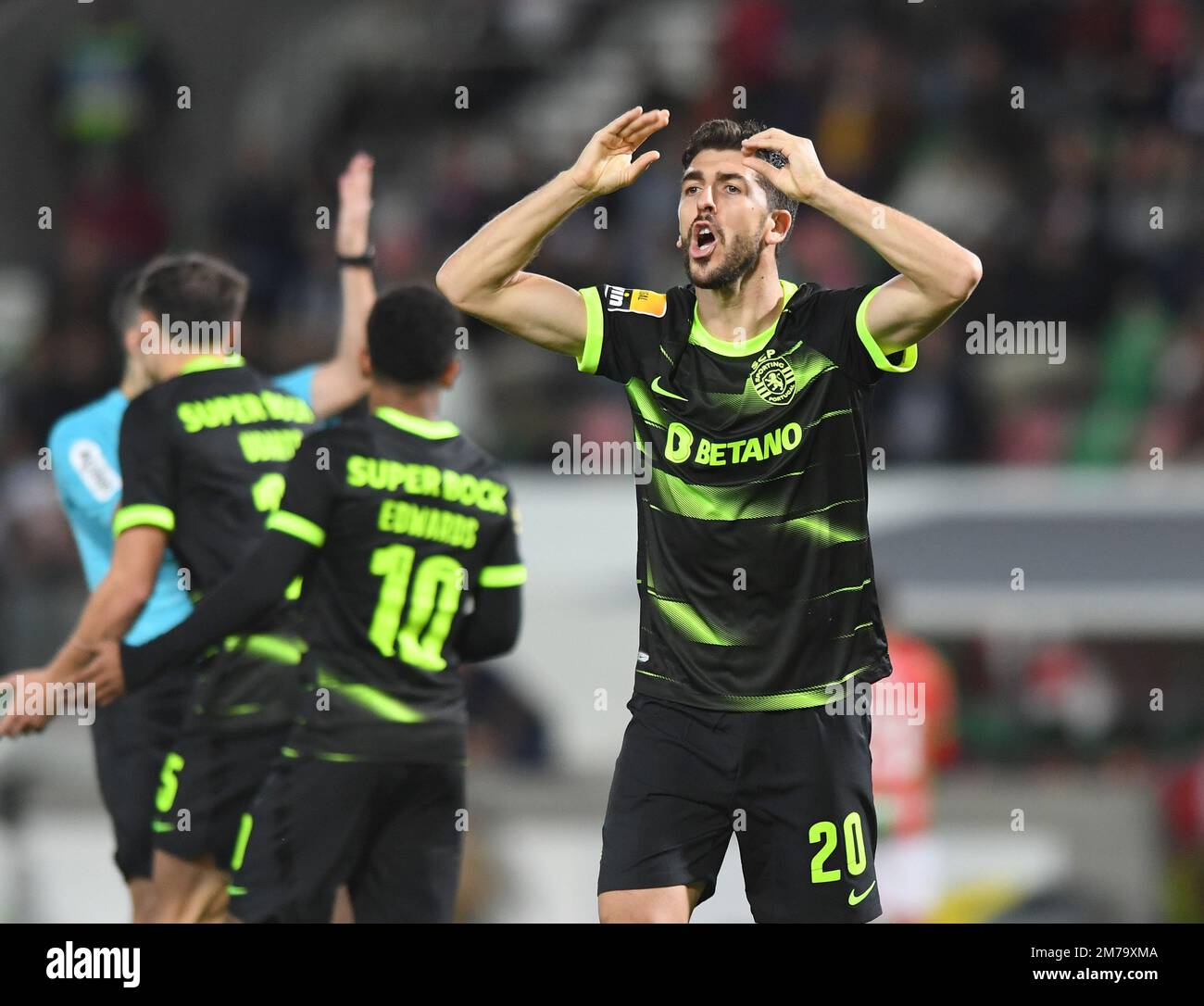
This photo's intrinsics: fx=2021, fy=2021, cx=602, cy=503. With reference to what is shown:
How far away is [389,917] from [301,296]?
859 cm

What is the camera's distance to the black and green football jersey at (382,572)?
19.1 feet

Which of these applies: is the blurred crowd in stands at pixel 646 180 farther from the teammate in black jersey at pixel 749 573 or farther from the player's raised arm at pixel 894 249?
the player's raised arm at pixel 894 249

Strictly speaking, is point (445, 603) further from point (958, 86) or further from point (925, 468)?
point (958, 86)

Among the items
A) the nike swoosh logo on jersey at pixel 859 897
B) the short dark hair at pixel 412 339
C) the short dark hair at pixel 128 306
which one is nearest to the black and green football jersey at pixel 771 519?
the nike swoosh logo on jersey at pixel 859 897

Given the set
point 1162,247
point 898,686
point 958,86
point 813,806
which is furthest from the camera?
point 958,86

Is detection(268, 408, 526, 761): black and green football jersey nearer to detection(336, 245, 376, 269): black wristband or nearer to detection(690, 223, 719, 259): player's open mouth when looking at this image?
detection(336, 245, 376, 269): black wristband

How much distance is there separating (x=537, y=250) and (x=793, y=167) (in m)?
0.68

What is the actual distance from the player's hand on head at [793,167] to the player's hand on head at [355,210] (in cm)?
229

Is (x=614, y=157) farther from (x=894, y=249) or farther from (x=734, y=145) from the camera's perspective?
(x=894, y=249)

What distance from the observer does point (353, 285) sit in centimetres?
683

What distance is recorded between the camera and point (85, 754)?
35.3 feet

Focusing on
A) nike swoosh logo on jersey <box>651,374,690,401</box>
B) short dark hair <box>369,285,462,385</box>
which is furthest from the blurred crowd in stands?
nike swoosh logo on jersey <box>651,374,690,401</box>

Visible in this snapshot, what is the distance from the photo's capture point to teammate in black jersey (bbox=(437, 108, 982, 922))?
4.95 metres
